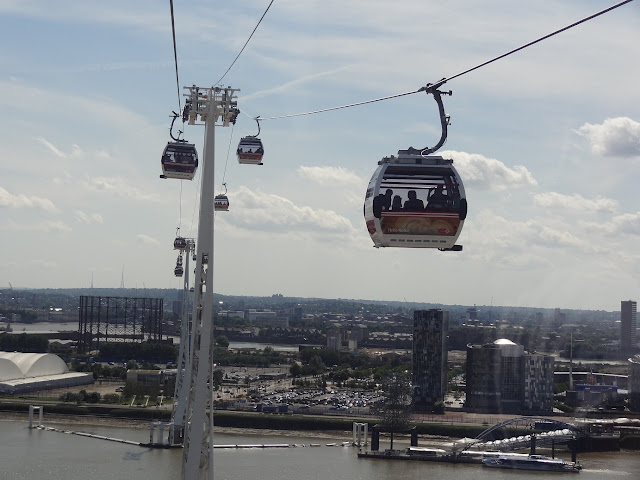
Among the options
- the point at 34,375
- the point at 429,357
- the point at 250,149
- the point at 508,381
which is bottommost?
the point at 34,375

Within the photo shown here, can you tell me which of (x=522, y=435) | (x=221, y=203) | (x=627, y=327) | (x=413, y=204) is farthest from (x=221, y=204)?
(x=627, y=327)

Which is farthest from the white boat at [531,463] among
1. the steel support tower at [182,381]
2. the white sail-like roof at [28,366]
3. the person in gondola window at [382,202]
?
the white sail-like roof at [28,366]

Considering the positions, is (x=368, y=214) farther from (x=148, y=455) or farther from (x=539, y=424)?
(x=539, y=424)

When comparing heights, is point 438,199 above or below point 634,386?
above

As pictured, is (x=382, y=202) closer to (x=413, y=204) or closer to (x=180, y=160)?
(x=413, y=204)

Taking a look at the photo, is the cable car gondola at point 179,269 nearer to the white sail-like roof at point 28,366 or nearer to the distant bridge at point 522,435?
the distant bridge at point 522,435

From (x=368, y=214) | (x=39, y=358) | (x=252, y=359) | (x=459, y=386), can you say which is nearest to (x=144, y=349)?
(x=252, y=359)

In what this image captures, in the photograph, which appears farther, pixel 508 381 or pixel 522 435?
pixel 508 381

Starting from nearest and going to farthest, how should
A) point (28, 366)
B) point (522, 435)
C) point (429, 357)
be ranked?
point (522, 435) < point (429, 357) < point (28, 366)
